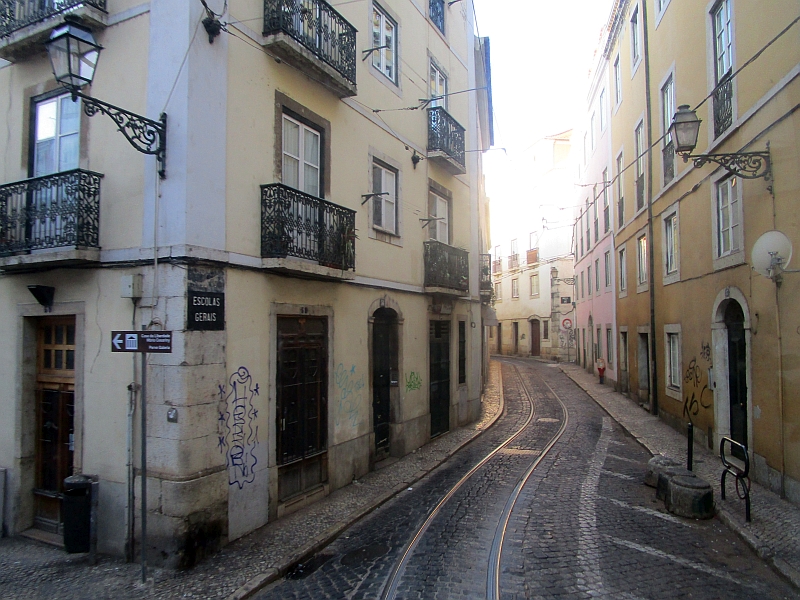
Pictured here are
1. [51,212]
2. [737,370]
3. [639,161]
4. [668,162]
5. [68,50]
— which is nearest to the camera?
[68,50]

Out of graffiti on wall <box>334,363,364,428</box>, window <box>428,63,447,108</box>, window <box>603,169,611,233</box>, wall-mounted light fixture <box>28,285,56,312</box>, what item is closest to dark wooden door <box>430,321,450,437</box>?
graffiti on wall <box>334,363,364,428</box>

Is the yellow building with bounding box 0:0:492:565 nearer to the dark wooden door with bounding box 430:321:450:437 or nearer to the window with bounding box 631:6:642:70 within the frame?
the dark wooden door with bounding box 430:321:450:437

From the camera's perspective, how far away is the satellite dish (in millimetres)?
7547

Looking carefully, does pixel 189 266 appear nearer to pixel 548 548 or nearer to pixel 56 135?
pixel 56 135

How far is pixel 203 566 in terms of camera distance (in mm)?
6215

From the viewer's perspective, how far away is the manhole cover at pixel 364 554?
6.37 meters

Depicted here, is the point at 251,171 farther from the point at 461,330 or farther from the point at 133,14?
the point at 461,330

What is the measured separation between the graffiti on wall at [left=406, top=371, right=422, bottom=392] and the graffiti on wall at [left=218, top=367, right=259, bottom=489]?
15.9 feet

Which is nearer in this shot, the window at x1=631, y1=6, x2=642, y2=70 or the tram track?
the tram track

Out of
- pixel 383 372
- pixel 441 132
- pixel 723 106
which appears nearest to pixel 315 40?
pixel 441 132

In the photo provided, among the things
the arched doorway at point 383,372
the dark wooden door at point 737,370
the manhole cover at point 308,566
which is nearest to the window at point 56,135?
the arched doorway at point 383,372

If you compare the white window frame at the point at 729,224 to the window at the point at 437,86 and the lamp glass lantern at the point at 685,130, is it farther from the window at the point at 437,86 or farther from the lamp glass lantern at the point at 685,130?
the window at the point at 437,86

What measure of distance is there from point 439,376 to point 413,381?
163 cm

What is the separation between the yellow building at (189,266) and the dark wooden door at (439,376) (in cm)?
318
